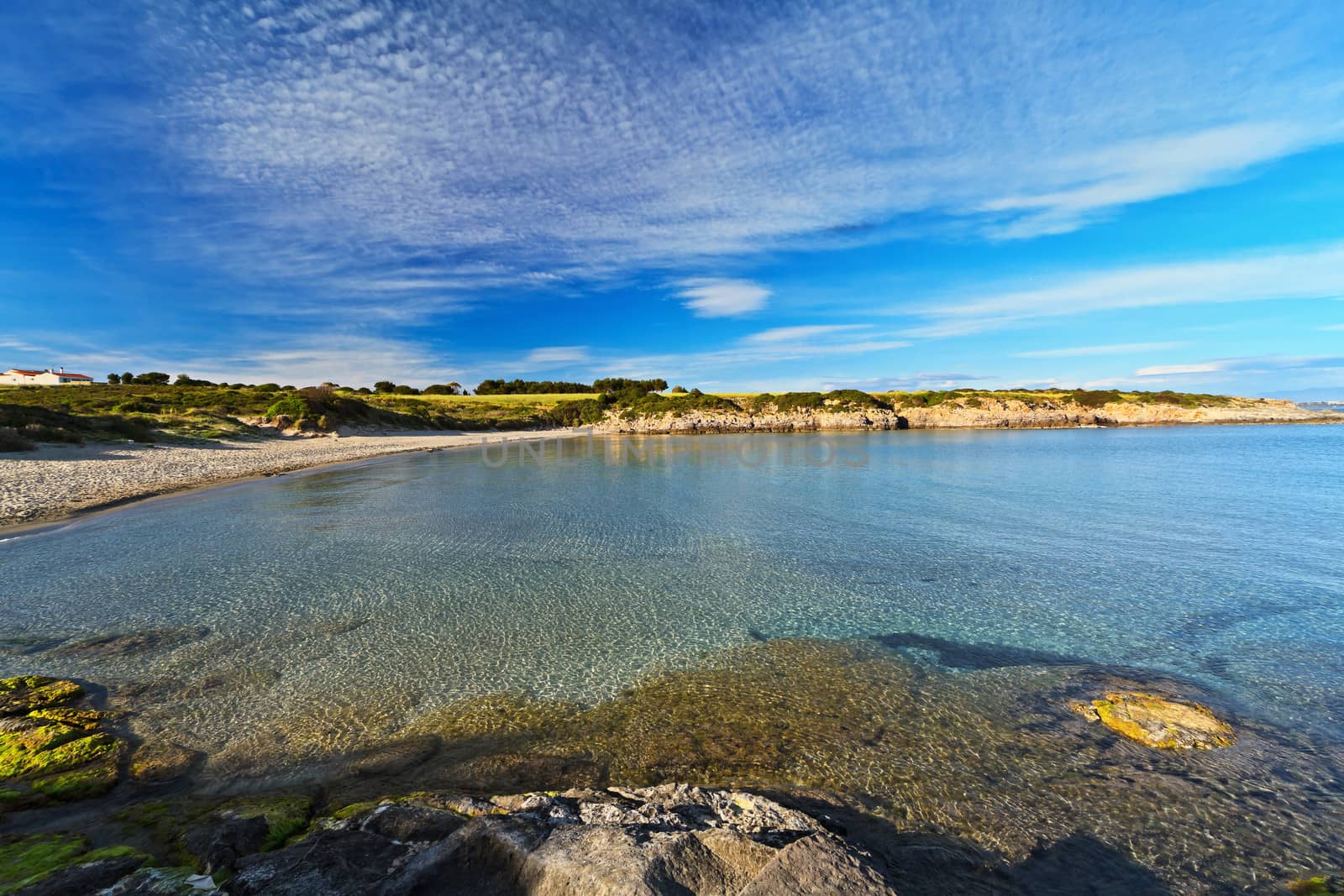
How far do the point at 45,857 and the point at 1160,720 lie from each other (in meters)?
11.1

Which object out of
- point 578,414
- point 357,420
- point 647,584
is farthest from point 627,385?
point 647,584

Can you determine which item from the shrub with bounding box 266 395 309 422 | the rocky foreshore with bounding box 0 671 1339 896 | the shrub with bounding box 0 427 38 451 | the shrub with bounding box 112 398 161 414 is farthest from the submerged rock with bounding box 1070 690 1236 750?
the shrub with bounding box 112 398 161 414

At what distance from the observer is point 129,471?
83.7 ft

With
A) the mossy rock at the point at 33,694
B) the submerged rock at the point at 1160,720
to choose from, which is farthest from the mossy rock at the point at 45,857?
the submerged rock at the point at 1160,720

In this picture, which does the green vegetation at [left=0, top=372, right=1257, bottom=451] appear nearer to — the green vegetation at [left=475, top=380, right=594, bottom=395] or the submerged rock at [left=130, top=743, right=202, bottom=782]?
the green vegetation at [left=475, top=380, right=594, bottom=395]

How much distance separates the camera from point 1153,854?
4.43m

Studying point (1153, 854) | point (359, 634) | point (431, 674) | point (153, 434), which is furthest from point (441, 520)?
point (153, 434)

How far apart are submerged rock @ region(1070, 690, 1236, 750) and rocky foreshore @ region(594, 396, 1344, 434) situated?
6642 cm

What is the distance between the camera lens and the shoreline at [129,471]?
1848 cm

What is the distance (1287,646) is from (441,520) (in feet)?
68.6

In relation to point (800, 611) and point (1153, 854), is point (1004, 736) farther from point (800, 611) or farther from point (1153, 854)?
point (800, 611)

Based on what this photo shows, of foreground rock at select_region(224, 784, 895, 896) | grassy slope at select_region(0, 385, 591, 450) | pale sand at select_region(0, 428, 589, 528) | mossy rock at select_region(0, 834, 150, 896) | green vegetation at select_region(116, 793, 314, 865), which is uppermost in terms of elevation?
grassy slope at select_region(0, 385, 591, 450)

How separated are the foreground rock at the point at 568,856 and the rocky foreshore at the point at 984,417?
69789 millimetres

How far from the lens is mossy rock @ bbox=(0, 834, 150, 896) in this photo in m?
3.65
